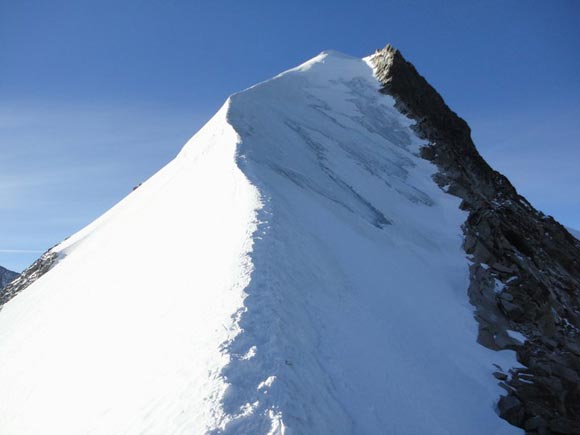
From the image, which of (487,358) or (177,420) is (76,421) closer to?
(177,420)

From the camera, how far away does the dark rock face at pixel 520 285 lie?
9.66 m

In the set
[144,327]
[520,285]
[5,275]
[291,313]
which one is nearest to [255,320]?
[291,313]

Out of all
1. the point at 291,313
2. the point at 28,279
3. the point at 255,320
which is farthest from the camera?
the point at 28,279

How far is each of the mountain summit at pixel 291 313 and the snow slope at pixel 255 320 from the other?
0.14ft

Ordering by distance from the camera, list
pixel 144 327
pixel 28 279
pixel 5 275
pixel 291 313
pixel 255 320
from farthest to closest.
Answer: pixel 5 275, pixel 28 279, pixel 144 327, pixel 291 313, pixel 255 320

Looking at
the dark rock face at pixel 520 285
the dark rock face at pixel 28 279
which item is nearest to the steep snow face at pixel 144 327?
the dark rock face at pixel 520 285

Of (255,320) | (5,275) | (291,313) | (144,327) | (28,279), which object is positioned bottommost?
(255,320)

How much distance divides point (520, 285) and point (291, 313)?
12.2 m

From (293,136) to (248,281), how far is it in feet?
54.1

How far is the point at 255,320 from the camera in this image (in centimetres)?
681

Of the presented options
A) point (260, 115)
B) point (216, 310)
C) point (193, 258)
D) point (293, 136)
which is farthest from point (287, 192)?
point (260, 115)

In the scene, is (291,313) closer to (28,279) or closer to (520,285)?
(520,285)

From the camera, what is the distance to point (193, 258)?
398 inches

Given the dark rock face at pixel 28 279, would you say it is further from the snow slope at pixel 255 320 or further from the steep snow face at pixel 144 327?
the steep snow face at pixel 144 327
